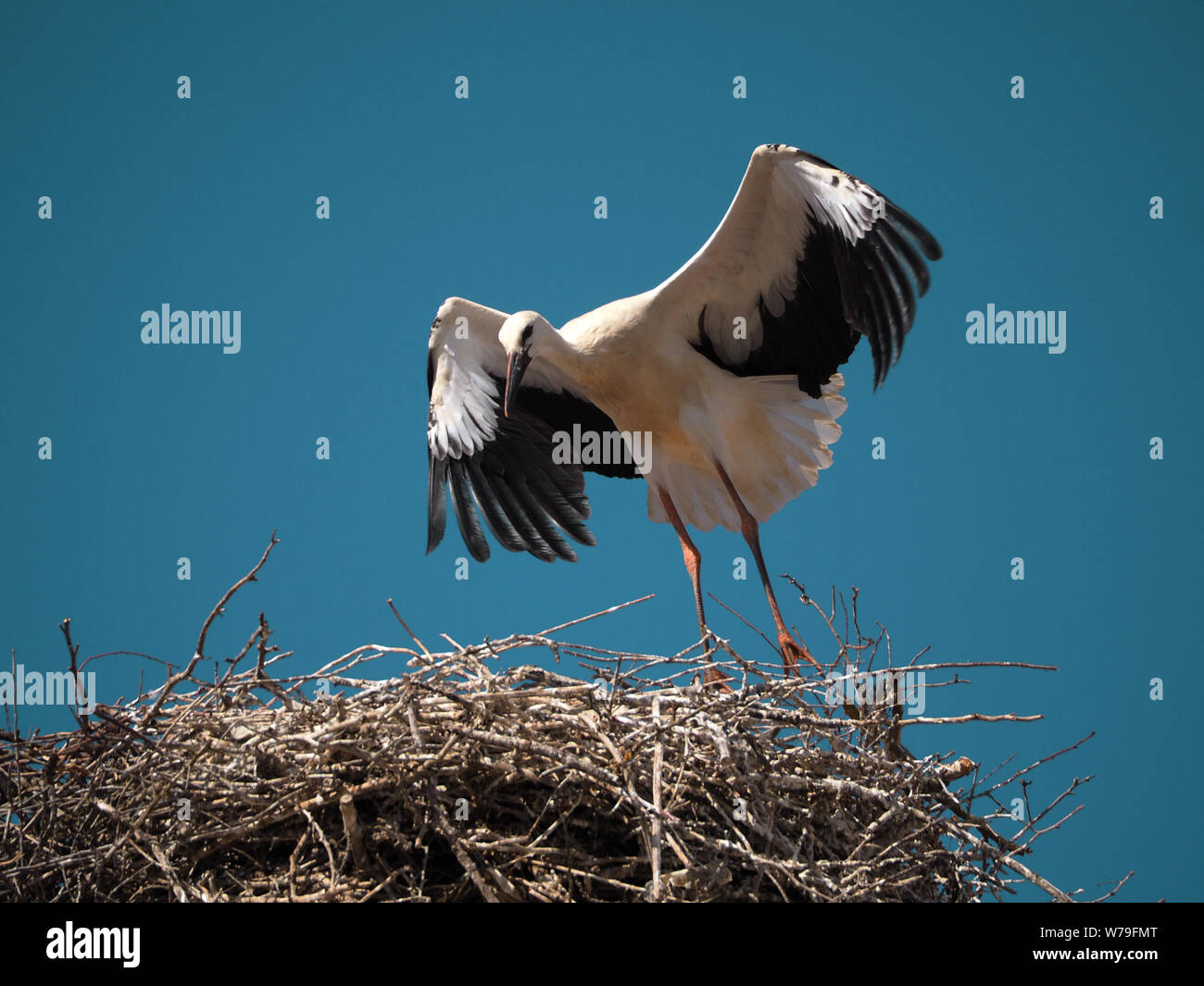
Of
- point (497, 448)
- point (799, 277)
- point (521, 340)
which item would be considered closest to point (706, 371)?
point (799, 277)

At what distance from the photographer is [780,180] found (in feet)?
16.4

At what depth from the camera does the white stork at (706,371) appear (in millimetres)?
4855

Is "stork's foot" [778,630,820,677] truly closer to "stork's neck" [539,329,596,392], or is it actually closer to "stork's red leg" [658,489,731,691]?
"stork's red leg" [658,489,731,691]

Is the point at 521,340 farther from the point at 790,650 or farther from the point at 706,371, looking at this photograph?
the point at 790,650

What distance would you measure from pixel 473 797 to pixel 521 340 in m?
2.45

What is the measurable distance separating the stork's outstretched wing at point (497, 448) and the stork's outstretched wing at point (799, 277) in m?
0.80

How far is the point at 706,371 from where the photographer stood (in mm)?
5570

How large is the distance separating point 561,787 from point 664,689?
1.26ft

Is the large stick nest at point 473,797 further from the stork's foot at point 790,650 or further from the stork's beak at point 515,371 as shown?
the stork's beak at point 515,371

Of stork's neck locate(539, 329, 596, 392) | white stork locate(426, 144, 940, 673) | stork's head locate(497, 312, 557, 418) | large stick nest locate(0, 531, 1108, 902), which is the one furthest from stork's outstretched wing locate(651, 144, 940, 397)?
large stick nest locate(0, 531, 1108, 902)

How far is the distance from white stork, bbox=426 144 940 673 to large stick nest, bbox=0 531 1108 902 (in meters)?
1.20
